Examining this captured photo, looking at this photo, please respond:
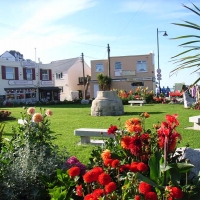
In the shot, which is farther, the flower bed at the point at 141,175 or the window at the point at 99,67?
the window at the point at 99,67

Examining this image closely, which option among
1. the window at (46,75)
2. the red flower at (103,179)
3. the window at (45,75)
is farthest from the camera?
the window at (45,75)

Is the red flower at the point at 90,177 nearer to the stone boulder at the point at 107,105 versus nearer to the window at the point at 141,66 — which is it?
the stone boulder at the point at 107,105

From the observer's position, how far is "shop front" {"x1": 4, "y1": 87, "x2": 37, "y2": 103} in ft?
113

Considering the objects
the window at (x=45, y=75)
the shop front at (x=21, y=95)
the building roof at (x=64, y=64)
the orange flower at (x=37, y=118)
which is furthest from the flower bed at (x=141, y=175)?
the building roof at (x=64, y=64)

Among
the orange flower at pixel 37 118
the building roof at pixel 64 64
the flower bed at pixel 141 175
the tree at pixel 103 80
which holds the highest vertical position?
the building roof at pixel 64 64

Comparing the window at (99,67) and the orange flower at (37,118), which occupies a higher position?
the window at (99,67)

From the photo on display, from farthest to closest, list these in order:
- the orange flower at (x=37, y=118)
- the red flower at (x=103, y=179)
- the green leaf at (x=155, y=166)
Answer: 1. the orange flower at (x=37, y=118)
2. the green leaf at (x=155, y=166)
3. the red flower at (x=103, y=179)

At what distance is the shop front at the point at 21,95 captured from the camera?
113ft

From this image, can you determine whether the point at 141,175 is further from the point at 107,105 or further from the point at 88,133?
the point at 107,105

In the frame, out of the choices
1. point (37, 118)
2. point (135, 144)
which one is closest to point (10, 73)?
point (37, 118)

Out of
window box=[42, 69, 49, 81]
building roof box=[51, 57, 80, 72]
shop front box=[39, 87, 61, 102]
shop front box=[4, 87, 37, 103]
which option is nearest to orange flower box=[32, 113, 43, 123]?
shop front box=[4, 87, 37, 103]

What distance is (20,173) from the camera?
351 centimetres

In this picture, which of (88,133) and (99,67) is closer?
(88,133)

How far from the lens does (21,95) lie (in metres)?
35.7
